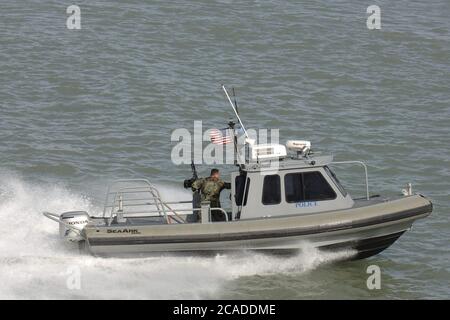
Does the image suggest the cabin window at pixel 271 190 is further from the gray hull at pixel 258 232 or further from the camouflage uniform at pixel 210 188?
the camouflage uniform at pixel 210 188

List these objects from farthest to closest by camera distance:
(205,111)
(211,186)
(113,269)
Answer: (205,111), (211,186), (113,269)

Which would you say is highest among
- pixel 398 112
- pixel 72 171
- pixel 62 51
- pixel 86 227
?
pixel 62 51

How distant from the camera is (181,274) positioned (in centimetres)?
1492

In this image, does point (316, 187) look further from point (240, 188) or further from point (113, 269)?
point (113, 269)

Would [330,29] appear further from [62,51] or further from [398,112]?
[62,51]

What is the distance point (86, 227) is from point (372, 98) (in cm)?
1170

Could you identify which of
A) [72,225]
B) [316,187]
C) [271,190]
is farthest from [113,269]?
[316,187]

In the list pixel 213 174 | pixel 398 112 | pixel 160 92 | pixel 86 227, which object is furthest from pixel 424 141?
pixel 86 227

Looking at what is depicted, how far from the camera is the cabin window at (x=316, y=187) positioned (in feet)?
50.0

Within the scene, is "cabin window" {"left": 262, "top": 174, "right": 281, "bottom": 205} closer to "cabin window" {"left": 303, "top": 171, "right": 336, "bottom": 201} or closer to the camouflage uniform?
"cabin window" {"left": 303, "top": 171, "right": 336, "bottom": 201}

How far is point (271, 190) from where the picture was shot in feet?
49.9

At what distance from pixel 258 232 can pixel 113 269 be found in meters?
2.31

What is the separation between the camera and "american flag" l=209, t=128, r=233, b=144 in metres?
14.7
